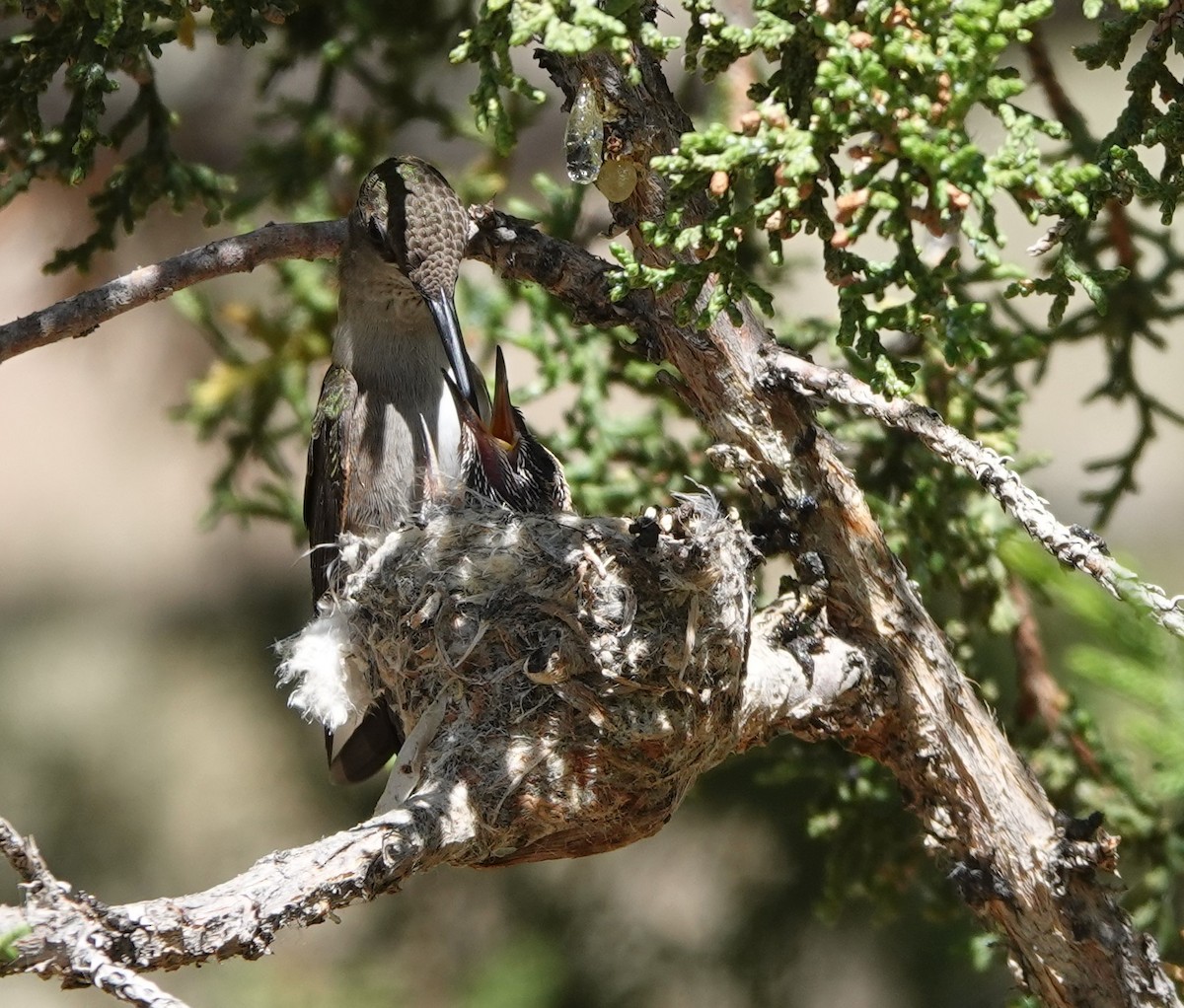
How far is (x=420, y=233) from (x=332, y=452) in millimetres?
801

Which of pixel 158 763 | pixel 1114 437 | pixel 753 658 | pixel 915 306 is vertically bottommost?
pixel 158 763

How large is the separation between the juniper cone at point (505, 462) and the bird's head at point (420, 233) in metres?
0.17

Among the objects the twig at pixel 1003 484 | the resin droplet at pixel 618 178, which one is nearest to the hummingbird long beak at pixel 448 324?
the resin droplet at pixel 618 178

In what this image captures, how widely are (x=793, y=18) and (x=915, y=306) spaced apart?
50cm

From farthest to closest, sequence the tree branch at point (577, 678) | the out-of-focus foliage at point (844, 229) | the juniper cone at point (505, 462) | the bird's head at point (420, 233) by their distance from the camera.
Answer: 1. the juniper cone at point (505, 462)
2. the bird's head at point (420, 233)
3. the tree branch at point (577, 678)
4. the out-of-focus foliage at point (844, 229)

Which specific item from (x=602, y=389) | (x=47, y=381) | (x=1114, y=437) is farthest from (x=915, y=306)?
(x=47, y=381)

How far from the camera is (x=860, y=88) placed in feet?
6.27

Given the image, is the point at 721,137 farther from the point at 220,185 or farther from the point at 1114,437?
the point at 1114,437

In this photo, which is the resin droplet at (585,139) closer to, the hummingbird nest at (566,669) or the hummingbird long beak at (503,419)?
the hummingbird nest at (566,669)

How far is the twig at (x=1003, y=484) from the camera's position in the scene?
6.18ft

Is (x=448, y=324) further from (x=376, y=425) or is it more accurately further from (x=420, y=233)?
(x=376, y=425)

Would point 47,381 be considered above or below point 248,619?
above

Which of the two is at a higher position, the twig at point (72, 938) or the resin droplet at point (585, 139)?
the resin droplet at point (585, 139)

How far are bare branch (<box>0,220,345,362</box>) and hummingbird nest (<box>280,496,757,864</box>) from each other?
2.69ft
